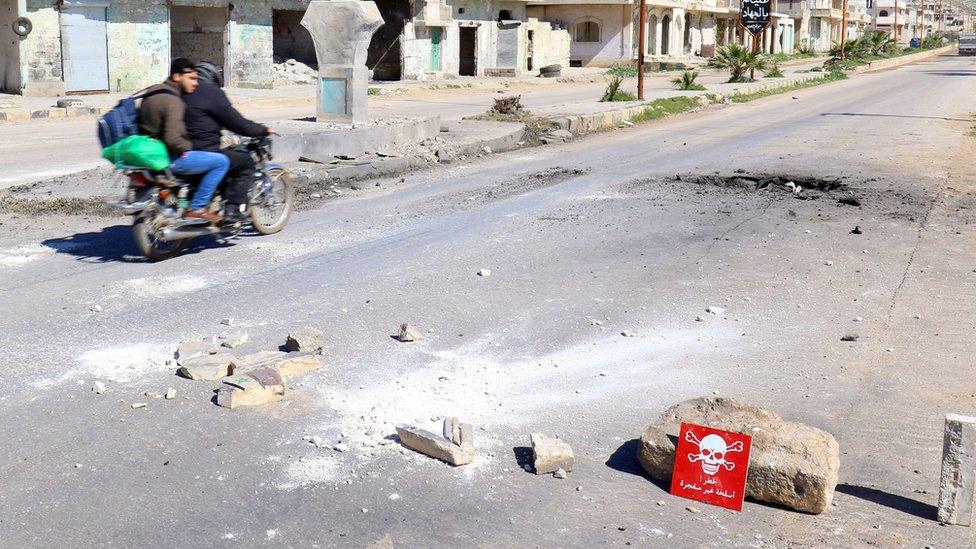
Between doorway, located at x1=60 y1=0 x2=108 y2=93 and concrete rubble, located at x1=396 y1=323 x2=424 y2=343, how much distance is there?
79.8 feet

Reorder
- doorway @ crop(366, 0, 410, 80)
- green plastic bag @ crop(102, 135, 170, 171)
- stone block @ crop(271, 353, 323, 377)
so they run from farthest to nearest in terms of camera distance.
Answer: doorway @ crop(366, 0, 410, 80) → green plastic bag @ crop(102, 135, 170, 171) → stone block @ crop(271, 353, 323, 377)

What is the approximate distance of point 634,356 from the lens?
6.11 m

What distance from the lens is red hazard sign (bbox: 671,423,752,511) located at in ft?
13.9

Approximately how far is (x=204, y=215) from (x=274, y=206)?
115cm

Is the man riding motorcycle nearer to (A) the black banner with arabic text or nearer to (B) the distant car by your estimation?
(A) the black banner with arabic text

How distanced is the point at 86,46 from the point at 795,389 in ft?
87.8

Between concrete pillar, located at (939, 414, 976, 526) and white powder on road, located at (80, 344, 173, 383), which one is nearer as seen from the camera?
concrete pillar, located at (939, 414, 976, 526)

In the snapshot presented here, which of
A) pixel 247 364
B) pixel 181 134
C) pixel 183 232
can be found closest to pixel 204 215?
pixel 183 232

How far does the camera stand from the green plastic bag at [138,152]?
26.2 ft

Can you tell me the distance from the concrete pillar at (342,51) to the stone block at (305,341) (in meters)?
11.2

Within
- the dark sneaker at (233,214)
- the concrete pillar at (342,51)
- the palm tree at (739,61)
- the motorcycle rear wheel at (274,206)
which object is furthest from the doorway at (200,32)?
the dark sneaker at (233,214)

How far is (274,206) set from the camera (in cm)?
957

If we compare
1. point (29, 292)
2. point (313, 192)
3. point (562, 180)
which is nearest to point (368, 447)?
point (29, 292)

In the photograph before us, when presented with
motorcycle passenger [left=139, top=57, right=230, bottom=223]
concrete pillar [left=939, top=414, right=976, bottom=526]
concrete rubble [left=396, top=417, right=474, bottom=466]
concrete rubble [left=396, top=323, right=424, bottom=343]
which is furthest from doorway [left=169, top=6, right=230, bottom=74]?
concrete pillar [left=939, top=414, right=976, bottom=526]
